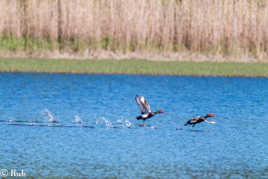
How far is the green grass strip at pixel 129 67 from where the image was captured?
34.4 meters

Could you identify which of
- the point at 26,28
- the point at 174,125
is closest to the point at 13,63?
the point at 26,28

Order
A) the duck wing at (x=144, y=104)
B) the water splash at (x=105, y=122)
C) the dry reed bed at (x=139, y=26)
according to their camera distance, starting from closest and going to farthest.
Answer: the duck wing at (x=144, y=104) → the water splash at (x=105, y=122) → the dry reed bed at (x=139, y=26)

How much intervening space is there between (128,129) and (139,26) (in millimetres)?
16477

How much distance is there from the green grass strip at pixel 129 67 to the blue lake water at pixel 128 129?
43cm

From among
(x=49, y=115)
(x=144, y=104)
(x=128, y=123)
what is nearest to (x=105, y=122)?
(x=128, y=123)

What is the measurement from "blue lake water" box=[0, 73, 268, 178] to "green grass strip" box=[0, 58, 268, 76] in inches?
17.1

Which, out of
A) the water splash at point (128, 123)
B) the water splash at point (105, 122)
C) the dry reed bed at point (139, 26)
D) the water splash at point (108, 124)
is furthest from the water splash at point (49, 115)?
the dry reed bed at point (139, 26)

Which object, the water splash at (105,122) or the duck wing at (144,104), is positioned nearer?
the duck wing at (144,104)

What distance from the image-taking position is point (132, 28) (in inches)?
1480

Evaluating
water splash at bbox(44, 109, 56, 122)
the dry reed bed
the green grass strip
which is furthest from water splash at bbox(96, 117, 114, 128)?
the dry reed bed

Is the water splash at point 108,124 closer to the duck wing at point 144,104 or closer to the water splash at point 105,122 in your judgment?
the water splash at point 105,122

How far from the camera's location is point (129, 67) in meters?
35.2

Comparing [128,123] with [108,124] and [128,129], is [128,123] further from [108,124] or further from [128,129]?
[128,129]

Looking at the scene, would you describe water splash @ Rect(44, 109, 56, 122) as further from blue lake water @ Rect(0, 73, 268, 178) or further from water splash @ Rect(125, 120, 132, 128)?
water splash @ Rect(125, 120, 132, 128)
